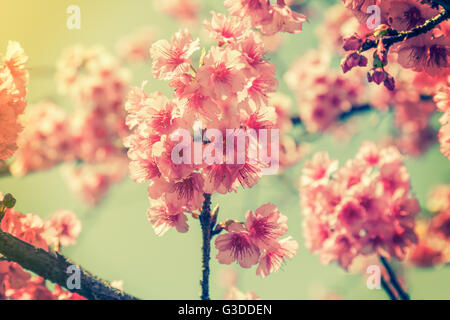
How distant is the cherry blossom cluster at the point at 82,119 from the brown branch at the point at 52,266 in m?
2.74

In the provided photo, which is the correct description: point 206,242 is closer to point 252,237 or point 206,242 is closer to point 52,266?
point 252,237

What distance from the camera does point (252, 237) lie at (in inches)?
67.1

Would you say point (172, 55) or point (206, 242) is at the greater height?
point (172, 55)

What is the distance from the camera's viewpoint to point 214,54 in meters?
1.53

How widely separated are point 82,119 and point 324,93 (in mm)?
3225

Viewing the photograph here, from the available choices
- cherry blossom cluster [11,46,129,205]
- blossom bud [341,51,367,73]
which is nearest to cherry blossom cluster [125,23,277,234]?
blossom bud [341,51,367,73]

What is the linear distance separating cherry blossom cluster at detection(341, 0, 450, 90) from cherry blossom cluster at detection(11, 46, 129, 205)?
10.4ft

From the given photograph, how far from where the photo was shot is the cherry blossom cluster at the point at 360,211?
2312mm

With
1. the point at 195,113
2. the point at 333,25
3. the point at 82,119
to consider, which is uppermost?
the point at 333,25

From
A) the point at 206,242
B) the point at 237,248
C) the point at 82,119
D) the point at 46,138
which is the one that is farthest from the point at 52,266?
the point at 46,138

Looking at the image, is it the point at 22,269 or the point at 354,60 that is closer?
Result: the point at 354,60
